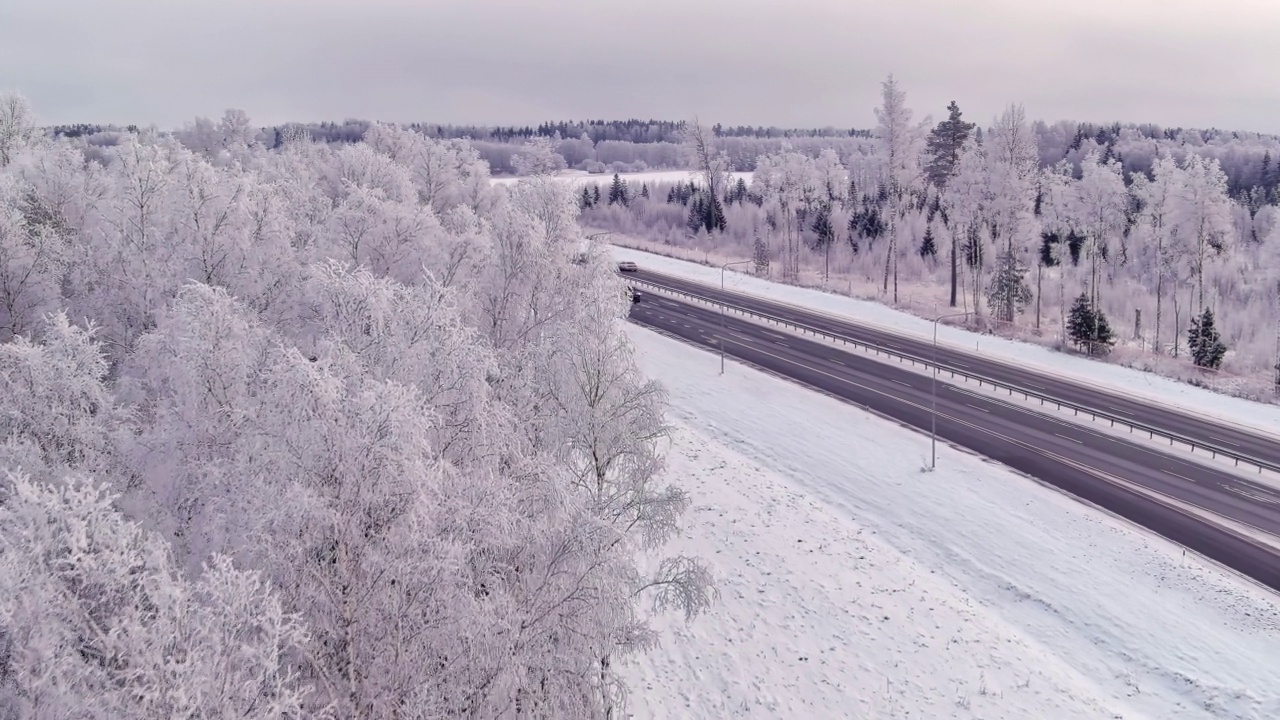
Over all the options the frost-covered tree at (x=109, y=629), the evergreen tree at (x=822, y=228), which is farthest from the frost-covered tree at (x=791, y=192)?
the frost-covered tree at (x=109, y=629)

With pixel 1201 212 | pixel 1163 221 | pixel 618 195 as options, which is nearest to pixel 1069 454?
pixel 1201 212

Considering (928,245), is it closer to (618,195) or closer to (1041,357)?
(1041,357)

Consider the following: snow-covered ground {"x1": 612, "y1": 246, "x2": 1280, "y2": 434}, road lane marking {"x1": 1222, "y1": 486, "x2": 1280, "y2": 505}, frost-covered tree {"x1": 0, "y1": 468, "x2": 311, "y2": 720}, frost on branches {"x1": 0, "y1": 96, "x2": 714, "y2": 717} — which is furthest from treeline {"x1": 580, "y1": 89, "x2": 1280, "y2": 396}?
frost-covered tree {"x1": 0, "y1": 468, "x2": 311, "y2": 720}

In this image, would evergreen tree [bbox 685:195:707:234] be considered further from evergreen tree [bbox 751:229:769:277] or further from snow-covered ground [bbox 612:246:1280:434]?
snow-covered ground [bbox 612:246:1280:434]

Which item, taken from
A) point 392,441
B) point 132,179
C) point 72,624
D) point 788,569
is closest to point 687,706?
point 788,569

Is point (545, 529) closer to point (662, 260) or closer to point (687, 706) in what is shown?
point (687, 706)

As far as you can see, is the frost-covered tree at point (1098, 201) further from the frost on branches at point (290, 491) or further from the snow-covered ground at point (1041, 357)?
the frost on branches at point (290, 491)
